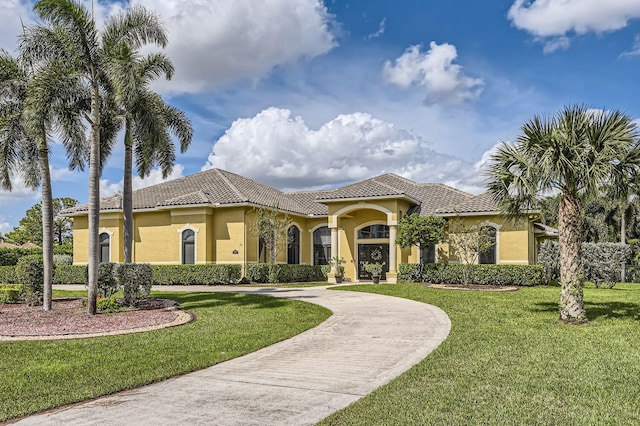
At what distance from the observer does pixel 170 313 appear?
46.9ft

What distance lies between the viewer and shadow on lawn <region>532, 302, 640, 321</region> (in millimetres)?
13095

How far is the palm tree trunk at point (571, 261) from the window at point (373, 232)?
1681 centimetres

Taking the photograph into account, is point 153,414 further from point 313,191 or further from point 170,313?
point 313,191

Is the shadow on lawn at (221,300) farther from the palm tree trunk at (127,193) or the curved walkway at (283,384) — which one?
the curved walkway at (283,384)

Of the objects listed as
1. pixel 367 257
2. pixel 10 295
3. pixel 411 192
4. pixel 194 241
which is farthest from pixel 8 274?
pixel 411 192

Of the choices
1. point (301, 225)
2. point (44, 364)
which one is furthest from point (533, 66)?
point (301, 225)

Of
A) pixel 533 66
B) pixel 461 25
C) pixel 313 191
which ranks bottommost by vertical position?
pixel 313 191

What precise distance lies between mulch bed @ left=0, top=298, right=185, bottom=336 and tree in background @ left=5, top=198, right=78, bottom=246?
43226 mm

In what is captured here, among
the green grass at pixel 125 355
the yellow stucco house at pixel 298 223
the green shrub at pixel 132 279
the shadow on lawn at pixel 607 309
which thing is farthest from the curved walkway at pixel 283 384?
the yellow stucco house at pixel 298 223

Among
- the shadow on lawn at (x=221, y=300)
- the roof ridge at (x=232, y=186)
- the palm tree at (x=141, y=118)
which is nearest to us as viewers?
the palm tree at (x=141, y=118)

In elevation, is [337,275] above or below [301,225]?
below

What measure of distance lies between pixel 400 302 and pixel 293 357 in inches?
328

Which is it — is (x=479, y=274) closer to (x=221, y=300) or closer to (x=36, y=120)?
(x=221, y=300)

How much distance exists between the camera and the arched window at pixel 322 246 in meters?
31.3
